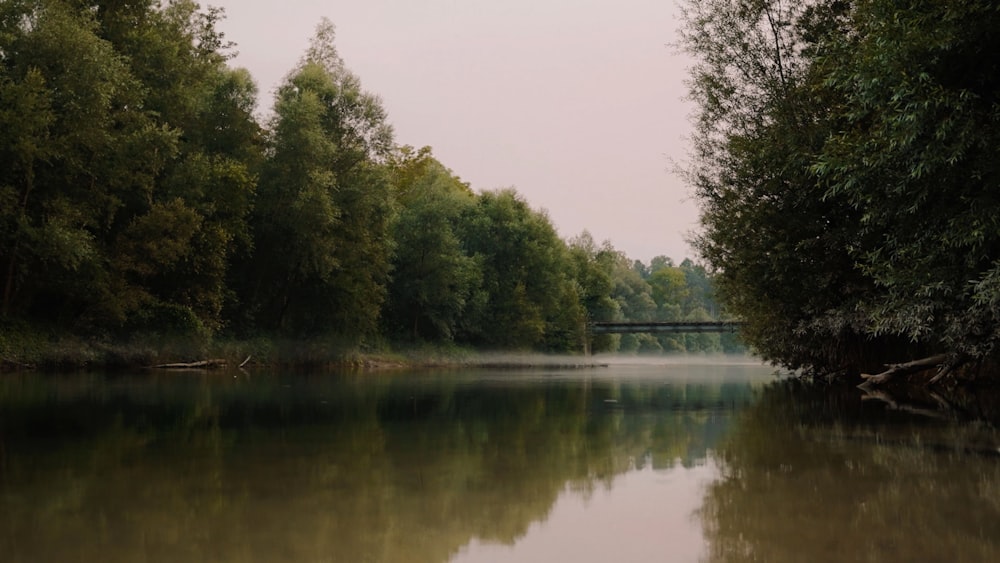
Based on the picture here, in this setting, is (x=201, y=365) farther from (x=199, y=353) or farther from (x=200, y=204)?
(x=200, y=204)

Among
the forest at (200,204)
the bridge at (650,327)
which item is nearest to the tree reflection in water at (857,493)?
the forest at (200,204)

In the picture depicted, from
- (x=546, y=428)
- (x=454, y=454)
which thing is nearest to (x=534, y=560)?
(x=454, y=454)

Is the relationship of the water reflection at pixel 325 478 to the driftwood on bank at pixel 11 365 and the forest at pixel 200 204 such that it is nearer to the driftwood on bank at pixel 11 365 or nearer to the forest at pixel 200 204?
the driftwood on bank at pixel 11 365

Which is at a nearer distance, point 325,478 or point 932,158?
point 325,478

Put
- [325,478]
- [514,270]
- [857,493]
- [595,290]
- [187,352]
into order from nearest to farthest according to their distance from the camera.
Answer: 1. [857,493]
2. [325,478]
3. [187,352]
4. [514,270]
5. [595,290]

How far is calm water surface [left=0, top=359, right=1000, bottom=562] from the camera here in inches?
218

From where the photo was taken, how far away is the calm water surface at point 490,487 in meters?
5.54

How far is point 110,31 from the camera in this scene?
1604 inches

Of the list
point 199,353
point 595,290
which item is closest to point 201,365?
point 199,353

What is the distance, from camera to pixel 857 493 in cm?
753

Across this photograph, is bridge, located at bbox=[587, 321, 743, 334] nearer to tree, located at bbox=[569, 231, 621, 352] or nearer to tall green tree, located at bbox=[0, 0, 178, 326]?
tree, located at bbox=[569, 231, 621, 352]

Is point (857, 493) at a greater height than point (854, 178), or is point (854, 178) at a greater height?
point (854, 178)

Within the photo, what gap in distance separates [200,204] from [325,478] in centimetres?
3630

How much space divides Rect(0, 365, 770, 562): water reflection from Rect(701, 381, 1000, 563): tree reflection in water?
438 millimetres
